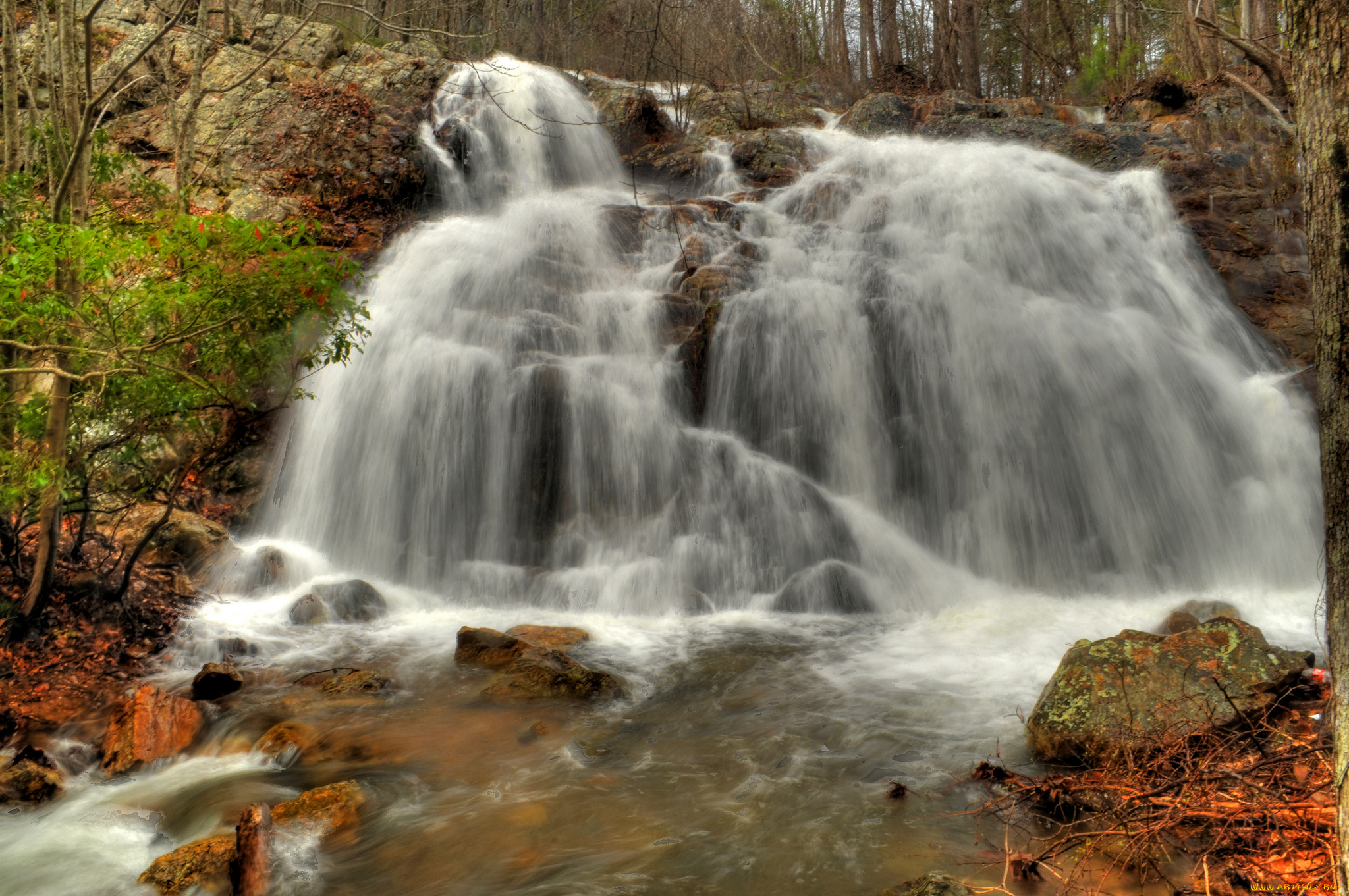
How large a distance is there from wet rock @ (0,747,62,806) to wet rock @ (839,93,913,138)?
16605 millimetres

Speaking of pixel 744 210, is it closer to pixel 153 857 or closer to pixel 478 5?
pixel 153 857

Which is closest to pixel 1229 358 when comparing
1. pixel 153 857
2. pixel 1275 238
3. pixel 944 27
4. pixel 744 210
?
pixel 1275 238

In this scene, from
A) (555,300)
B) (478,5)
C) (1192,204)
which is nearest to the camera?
(555,300)

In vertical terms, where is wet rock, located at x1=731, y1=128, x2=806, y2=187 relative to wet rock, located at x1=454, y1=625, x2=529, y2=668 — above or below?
above

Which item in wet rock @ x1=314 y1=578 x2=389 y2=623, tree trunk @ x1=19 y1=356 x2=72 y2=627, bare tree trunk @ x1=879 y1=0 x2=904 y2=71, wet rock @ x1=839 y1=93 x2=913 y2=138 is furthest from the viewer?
bare tree trunk @ x1=879 y1=0 x2=904 y2=71

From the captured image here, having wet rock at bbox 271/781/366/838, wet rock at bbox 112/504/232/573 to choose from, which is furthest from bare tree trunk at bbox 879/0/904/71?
wet rock at bbox 271/781/366/838

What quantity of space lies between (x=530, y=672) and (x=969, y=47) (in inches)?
876

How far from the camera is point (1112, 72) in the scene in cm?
1903

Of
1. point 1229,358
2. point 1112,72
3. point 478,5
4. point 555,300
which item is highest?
point 478,5

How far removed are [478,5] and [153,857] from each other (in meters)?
26.7

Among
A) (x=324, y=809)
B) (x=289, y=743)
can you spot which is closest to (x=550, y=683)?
(x=289, y=743)

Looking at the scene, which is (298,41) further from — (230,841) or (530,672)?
(230,841)

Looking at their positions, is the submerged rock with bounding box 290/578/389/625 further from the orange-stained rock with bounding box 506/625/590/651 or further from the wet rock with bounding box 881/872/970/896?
the wet rock with bounding box 881/872/970/896

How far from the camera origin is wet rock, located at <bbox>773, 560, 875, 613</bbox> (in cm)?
797
